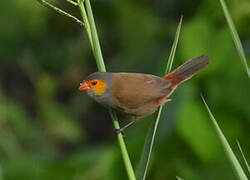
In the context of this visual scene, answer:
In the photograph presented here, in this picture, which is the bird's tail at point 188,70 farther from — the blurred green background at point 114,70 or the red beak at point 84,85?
the blurred green background at point 114,70

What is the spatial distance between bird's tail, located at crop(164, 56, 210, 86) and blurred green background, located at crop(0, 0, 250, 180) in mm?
663

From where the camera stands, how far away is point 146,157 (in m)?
2.10

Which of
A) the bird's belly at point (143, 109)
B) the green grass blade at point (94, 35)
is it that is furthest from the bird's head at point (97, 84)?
the green grass blade at point (94, 35)

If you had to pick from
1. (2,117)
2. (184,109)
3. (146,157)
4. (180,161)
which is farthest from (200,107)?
(2,117)

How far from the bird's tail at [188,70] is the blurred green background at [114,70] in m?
0.66

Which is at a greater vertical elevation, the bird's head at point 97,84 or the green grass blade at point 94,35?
the bird's head at point 97,84

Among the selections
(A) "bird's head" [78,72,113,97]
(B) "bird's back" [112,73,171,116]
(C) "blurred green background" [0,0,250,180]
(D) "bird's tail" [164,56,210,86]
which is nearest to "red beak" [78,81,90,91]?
(A) "bird's head" [78,72,113,97]

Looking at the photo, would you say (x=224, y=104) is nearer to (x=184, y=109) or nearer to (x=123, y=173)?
(x=184, y=109)

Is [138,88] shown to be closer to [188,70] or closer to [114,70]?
[188,70]

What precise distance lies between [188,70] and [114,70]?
2698 mm

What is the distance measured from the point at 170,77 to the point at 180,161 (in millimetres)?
894

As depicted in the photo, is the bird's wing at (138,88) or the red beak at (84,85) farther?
the bird's wing at (138,88)

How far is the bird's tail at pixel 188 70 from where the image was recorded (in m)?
2.94

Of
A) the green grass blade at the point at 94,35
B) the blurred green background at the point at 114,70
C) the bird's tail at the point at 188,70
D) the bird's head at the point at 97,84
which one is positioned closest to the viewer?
the green grass blade at the point at 94,35
